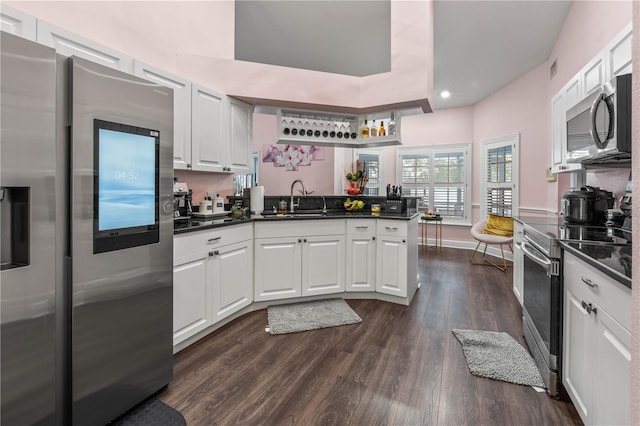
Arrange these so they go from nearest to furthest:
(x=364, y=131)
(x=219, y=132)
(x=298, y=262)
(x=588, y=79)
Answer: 1. (x=588, y=79)
2. (x=219, y=132)
3. (x=298, y=262)
4. (x=364, y=131)

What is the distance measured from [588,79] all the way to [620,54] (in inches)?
21.6

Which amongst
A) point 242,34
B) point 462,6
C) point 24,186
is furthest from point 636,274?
point 242,34

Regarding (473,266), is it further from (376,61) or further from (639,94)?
(639,94)

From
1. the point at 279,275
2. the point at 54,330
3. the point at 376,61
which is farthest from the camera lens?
the point at 376,61

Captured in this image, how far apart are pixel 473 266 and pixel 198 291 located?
4.19 m

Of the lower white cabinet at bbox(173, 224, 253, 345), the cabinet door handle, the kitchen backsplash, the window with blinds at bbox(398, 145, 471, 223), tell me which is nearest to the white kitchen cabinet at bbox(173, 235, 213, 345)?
the lower white cabinet at bbox(173, 224, 253, 345)

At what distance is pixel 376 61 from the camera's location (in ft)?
14.9

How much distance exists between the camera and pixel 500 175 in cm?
570

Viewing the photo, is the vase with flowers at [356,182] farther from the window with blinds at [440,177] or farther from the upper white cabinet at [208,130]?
the window with blinds at [440,177]

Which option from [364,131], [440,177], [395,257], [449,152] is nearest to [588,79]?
[364,131]

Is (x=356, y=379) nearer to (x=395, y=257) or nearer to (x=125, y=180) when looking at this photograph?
(x=395, y=257)

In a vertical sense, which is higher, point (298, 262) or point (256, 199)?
point (256, 199)

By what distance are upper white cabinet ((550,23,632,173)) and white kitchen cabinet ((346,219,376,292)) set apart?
194 cm

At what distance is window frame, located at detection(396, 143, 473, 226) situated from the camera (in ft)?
21.0
